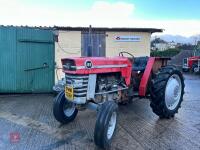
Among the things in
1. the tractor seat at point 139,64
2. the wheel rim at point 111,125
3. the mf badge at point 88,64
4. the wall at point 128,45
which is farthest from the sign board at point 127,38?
the wheel rim at point 111,125

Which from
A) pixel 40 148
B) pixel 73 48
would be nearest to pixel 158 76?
pixel 40 148

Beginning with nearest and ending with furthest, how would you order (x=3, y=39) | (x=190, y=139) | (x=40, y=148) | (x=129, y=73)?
1. (x=40, y=148)
2. (x=190, y=139)
3. (x=129, y=73)
4. (x=3, y=39)

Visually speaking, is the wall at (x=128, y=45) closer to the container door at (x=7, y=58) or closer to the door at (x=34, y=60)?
the door at (x=34, y=60)

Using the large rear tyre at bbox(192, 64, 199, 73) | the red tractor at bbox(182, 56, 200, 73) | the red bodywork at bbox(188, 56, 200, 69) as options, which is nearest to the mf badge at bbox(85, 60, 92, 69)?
the red tractor at bbox(182, 56, 200, 73)

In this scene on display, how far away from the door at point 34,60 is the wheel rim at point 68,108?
4.32m

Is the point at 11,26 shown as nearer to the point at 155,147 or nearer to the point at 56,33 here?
the point at 56,33

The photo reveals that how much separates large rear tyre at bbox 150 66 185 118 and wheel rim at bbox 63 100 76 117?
182cm

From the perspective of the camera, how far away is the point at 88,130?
6301 mm

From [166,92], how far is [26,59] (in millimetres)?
5586

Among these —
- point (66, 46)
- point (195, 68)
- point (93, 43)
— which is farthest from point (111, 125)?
point (195, 68)

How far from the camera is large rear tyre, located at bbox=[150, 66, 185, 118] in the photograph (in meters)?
6.94

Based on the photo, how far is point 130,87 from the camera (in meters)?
7.12

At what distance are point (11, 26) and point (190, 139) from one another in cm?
743

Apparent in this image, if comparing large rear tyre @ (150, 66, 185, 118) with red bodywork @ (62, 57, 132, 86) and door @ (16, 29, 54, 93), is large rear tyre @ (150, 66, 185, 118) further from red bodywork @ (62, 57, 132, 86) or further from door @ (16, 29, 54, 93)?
door @ (16, 29, 54, 93)
